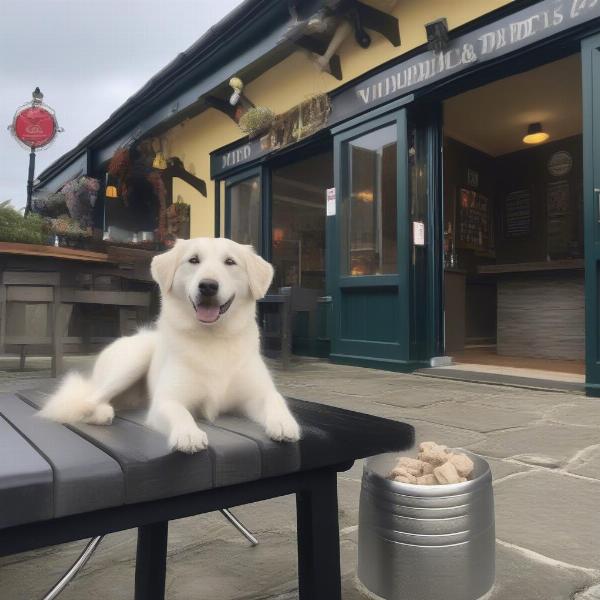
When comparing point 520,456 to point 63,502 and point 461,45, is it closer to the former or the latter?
point 63,502

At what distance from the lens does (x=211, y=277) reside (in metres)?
1.29

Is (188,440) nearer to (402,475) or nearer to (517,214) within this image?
(402,475)

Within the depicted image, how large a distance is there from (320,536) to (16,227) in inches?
164

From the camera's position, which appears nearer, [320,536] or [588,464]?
[320,536]

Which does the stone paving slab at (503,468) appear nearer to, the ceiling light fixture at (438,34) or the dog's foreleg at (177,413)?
the dog's foreleg at (177,413)

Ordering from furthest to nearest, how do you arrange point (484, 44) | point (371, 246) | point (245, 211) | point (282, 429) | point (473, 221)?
point (473, 221) < point (245, 211) < point (371, 246) < point (484, 44) < point (282, 429)

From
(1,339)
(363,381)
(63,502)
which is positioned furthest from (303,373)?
(63,502)

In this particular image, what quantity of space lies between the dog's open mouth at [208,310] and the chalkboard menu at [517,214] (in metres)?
9.61

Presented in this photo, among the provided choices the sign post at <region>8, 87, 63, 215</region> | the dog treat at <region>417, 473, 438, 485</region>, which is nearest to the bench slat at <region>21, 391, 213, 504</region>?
the dog treat at <region>417, 473, 438, 485</region>

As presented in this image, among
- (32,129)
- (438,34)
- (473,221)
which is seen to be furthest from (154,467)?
(32,129)

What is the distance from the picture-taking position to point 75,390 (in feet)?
3.94

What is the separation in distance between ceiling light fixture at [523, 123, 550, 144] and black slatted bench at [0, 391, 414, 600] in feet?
28.6

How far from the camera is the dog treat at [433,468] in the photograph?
1.29 meters

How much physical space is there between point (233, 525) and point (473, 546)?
0.82 meters
